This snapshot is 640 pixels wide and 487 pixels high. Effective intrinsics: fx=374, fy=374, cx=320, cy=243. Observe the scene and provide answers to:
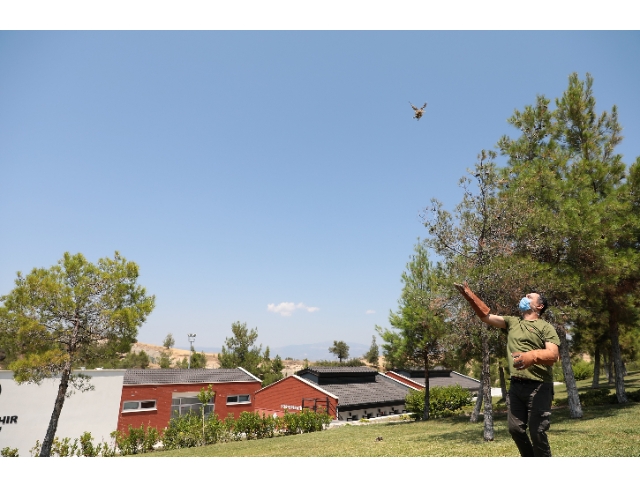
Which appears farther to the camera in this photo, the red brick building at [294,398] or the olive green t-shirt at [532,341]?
the red brick building at [294,398]

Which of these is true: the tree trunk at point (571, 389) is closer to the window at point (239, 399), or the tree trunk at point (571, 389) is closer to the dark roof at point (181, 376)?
the window at point (239, 399)

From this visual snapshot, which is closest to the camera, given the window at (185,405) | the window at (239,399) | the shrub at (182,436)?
the shrub at (182,436)

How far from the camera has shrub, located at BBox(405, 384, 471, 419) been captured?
2856 centimetres

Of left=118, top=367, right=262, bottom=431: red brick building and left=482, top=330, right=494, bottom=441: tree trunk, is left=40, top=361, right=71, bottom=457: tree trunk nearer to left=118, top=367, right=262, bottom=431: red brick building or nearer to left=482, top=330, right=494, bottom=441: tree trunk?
left=118, top=367, right=262, bottom=431: red brick building

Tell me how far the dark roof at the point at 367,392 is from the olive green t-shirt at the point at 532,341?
33656 millimetres

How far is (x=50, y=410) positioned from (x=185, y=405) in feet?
36.9

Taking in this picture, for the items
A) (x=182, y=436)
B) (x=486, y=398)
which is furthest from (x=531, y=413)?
(x=182, y=436)

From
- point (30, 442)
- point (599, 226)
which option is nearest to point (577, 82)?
point (599, 226)

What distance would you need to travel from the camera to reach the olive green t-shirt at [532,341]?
420 cm

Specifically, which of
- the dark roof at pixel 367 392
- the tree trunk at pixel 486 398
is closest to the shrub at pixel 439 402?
the dark roof at pixel 367 392

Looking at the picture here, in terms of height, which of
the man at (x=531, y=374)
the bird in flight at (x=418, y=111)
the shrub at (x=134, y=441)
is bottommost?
the shrub at (x=134, y=441)

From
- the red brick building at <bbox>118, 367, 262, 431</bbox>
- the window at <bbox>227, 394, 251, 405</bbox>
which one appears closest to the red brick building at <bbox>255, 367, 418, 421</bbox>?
the red brick building at <bbox>118, 367, 262, 431</bbox>

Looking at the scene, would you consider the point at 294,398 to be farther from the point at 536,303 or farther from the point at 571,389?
the point at 536,303
